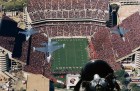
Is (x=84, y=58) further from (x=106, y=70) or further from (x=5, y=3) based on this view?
(x=106, y=70)

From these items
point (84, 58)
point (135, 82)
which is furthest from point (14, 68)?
point (135, 82)

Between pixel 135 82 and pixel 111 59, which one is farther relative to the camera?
pixel 111 59

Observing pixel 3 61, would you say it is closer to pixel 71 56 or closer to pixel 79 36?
pixel 71 56

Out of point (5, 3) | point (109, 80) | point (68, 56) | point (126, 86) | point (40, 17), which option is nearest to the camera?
point (109, 80)

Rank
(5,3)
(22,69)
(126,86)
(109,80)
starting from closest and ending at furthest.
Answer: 1. (109,80)
2. (126,86)
3. (22,69)
4. (5,3)

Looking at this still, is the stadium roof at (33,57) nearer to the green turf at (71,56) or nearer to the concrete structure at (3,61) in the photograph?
the green turf at (71,56)

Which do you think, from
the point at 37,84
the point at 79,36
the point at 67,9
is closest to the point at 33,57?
the point at 79,36

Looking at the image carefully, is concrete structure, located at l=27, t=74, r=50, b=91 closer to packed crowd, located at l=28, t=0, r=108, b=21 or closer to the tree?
the tree

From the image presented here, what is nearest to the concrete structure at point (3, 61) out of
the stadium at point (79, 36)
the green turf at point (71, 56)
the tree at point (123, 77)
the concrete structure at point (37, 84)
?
the stadium at point (79, 36)
